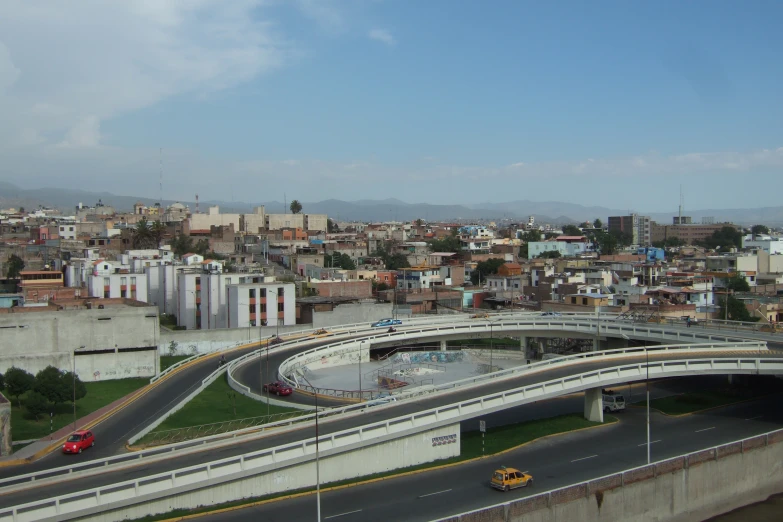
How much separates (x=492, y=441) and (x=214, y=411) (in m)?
12.6

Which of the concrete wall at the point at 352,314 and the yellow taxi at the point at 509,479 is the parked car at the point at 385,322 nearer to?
the concrete wall at the point at 352,314

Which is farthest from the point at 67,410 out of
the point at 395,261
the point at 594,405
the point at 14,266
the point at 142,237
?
the point at 395,261

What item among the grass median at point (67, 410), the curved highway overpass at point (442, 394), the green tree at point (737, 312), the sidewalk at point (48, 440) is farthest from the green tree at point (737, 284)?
the sidewalk at point (48, 440)

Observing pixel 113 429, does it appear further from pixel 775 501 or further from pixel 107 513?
pixel 775 501

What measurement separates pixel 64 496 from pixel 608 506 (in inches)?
677

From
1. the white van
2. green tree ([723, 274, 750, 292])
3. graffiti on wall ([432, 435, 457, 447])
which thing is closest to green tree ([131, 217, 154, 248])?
green tree ([723, 274, 750, 292])

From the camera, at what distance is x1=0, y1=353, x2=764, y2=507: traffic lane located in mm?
24266

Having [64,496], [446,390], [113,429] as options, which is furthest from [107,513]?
[446,390]

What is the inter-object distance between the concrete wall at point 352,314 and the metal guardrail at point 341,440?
1116 inches

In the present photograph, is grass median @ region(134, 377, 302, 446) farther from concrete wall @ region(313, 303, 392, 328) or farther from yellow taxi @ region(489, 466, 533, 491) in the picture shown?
concrete wall @ region(313, 303, 392, 328)

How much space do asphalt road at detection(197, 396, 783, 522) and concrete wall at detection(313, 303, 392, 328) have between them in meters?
27.7

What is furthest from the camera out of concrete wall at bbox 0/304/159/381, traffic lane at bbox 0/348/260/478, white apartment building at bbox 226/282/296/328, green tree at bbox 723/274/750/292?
green tree at bbox 723/274/750/292

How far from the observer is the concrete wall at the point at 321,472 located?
23688 mm

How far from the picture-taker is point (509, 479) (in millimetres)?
26641
